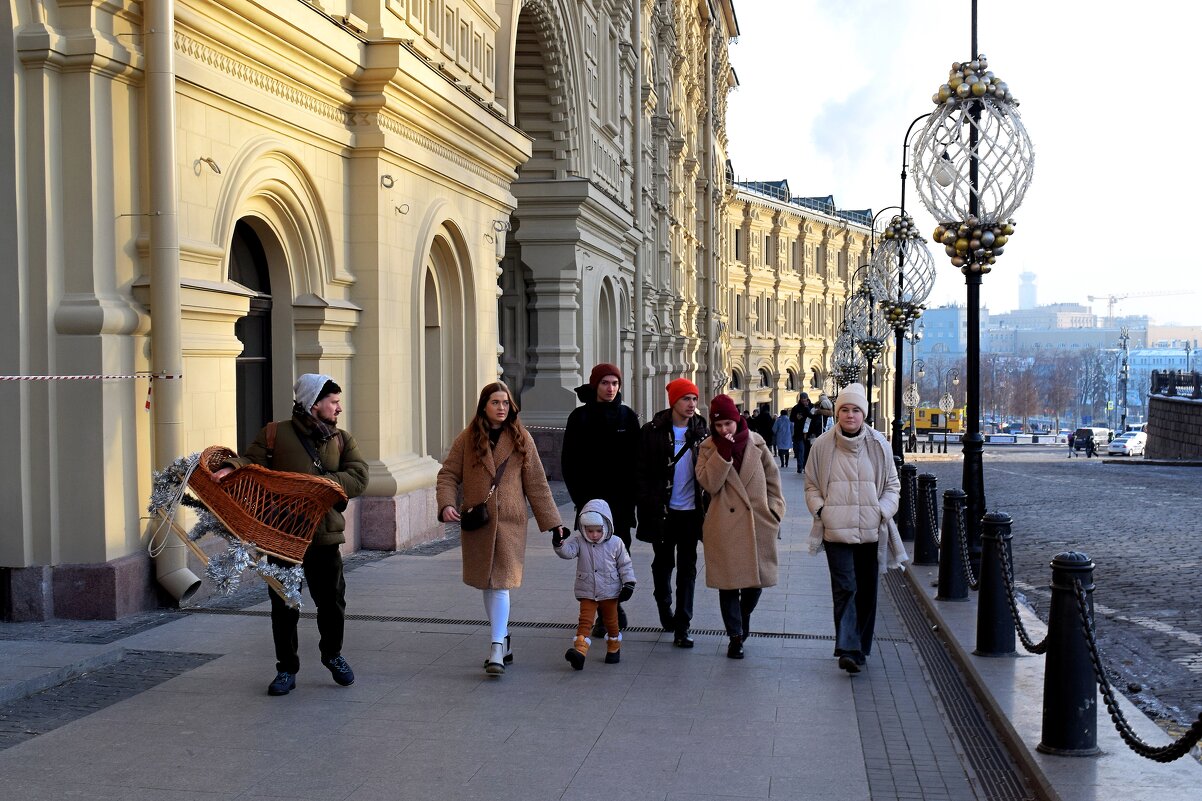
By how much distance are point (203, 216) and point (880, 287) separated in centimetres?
1357

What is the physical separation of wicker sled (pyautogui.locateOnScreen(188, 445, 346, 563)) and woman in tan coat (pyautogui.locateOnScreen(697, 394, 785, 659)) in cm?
256

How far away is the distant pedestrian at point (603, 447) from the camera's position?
852 cm

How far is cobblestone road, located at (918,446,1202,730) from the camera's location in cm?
857

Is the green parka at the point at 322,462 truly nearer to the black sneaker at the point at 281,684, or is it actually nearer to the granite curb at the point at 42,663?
the black sneaker at the point at 281,684

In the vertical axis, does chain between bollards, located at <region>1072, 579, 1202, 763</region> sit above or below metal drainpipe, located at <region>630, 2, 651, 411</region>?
below

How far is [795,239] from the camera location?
74.4 m

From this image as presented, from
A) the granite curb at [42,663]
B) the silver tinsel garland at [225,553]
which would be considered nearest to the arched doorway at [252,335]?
the granite curb at [42,663]

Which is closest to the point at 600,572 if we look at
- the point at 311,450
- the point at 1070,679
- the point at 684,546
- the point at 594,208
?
the point at 684,546

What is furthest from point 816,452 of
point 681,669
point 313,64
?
point 313,64

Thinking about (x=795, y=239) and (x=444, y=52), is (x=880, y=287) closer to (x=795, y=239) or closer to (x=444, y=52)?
(x=444, y=52)

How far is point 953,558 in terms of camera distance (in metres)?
10.2

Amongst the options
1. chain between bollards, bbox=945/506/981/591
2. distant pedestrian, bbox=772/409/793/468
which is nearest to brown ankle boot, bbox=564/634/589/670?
chain between bollards, bbox=945/506/981/591

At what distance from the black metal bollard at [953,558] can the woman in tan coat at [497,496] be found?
375cm

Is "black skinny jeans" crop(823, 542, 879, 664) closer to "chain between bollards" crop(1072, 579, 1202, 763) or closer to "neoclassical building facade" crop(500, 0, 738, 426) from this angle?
"chain between bollards" crop(1072, 579, 1202, 763)
